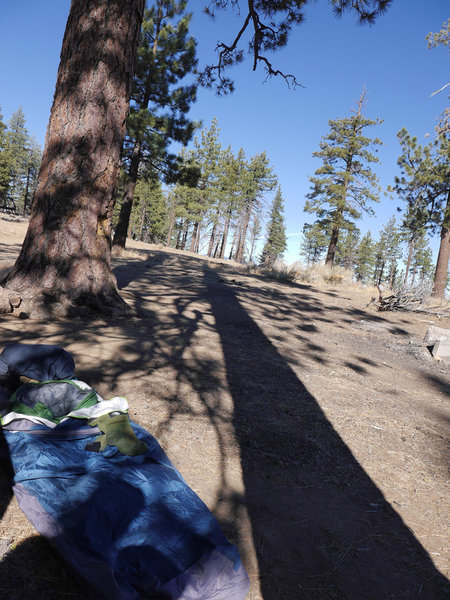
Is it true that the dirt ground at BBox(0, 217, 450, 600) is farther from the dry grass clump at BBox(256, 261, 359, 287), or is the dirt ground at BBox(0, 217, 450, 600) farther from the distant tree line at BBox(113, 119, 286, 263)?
the distant tree line at BBox(113, 119, 286, 263)

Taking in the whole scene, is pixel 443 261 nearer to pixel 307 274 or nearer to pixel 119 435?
pixel 307 274

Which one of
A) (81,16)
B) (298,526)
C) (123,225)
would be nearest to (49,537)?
(298,526)

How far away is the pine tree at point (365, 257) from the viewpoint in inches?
2255

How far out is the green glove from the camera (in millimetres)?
1816

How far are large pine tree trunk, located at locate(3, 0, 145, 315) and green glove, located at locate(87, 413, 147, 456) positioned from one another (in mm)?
2531

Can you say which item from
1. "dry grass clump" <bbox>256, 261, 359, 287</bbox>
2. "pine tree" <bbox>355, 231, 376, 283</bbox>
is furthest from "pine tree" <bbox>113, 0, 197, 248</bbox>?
"pine tree" <bbox>355, 231, 376, 283</bbox>

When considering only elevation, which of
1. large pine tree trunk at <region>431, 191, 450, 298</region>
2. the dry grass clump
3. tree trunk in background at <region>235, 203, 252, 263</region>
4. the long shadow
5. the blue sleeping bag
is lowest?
the long shadow

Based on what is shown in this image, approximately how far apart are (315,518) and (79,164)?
14.4 ft

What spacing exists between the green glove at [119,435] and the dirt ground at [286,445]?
278 millimetres

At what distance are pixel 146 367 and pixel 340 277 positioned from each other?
13.4m

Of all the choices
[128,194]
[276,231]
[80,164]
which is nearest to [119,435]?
[80,164]

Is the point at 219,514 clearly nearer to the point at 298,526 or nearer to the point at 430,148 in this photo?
the point at 298,526

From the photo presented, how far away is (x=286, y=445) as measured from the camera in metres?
2.34

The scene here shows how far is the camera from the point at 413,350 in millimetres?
5703
